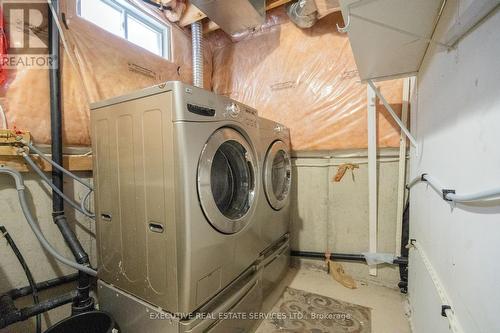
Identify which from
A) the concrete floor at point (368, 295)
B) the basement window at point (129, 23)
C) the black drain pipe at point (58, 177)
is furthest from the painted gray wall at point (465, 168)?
the basement window at point (129, 23)

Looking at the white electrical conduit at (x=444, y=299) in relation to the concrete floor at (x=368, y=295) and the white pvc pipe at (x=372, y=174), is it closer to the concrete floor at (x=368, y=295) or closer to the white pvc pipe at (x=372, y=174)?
the concrete floor at (x=368, y=295)

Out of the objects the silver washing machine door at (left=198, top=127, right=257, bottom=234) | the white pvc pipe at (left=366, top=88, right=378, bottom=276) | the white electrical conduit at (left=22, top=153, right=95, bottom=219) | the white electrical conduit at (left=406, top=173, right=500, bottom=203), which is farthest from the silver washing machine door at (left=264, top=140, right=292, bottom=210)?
the white electrical conduit at (left=22, top=153, right=95, bottom=219)

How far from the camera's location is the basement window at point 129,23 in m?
1.81

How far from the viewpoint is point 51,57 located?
1438 millimetres

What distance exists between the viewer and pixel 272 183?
1923 millimetres

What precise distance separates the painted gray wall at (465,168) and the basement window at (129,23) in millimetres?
2300

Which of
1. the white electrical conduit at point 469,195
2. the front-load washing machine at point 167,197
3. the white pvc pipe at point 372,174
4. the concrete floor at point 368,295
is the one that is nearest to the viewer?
the white electrical conduit at point 469,195

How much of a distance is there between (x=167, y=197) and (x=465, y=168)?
1.11m

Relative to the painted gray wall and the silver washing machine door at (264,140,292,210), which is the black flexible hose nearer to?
the silver washing machine door at (264,140,292,210)

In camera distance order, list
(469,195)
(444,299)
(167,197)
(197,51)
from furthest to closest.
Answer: (197,51), (167,197), (444,299), (469,195)

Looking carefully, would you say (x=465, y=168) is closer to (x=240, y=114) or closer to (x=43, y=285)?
(x=240, y=114)

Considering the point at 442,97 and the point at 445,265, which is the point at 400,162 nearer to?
the point at 442,97

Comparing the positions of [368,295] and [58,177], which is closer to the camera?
[58,177]

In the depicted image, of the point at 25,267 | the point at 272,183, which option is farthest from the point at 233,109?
the point at 25,267
